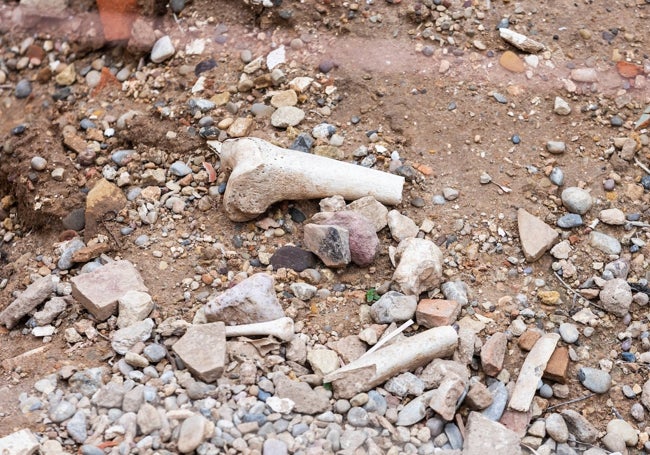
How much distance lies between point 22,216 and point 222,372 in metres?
1.53

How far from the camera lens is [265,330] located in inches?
111

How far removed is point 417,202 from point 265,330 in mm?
915

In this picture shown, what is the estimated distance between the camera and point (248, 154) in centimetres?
321

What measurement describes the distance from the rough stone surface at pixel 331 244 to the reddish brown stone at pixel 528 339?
0.72m

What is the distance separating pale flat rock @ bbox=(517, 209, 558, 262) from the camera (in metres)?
3.16

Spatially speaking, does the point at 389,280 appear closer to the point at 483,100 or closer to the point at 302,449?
the point at 302,449

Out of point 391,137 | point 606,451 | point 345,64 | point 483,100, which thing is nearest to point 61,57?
point 345,64

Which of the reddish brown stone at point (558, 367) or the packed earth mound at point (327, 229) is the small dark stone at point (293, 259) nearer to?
the packed earth mound at point (327, 229)

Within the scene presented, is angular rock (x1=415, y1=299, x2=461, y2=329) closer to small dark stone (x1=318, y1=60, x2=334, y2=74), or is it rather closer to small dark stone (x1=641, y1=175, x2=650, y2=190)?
small dark stone (x1=641, y1=175, x2=650, y2=190)

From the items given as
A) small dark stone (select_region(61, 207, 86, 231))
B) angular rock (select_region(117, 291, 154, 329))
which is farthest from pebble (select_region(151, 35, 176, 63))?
angular rock (select_region(117, 291, 154, 329))

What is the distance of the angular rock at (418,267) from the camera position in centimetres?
298

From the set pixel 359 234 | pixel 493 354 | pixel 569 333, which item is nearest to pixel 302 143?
pixel 359 234

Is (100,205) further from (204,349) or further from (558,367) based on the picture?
(558,367)

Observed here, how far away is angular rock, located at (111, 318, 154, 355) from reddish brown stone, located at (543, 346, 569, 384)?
1.46 m
